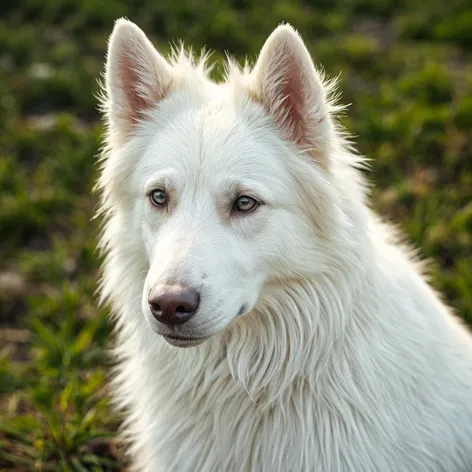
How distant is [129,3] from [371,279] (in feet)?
18.7

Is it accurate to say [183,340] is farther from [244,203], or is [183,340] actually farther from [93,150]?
[93,150]

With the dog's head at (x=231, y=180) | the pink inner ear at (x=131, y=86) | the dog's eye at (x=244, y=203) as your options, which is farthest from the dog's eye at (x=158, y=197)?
the pink inner ear at (x=131, y=86)

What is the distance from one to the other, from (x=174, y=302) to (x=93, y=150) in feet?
11.8

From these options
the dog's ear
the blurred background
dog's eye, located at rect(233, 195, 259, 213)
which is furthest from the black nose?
the blurred background

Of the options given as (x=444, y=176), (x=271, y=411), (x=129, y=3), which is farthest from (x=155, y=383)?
(x=129, y=3)

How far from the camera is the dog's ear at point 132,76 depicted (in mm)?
2615

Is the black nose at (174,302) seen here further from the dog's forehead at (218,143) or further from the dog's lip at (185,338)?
the dog's forehead at (218,143)

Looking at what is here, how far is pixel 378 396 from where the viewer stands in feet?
8.41

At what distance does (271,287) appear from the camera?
8.54ft

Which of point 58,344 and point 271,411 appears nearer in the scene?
point 271,411

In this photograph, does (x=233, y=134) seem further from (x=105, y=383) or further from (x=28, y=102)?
(x=28, y=102)

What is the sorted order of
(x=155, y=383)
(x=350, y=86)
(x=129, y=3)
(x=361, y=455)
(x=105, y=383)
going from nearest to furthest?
(x=361, y=455) → (x=155, y=383) → (x=105, y=383) → (x=350, y=86) → (x=129, y=3)

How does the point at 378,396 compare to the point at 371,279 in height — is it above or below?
below

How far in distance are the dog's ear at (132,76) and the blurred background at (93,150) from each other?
64.8 inches
